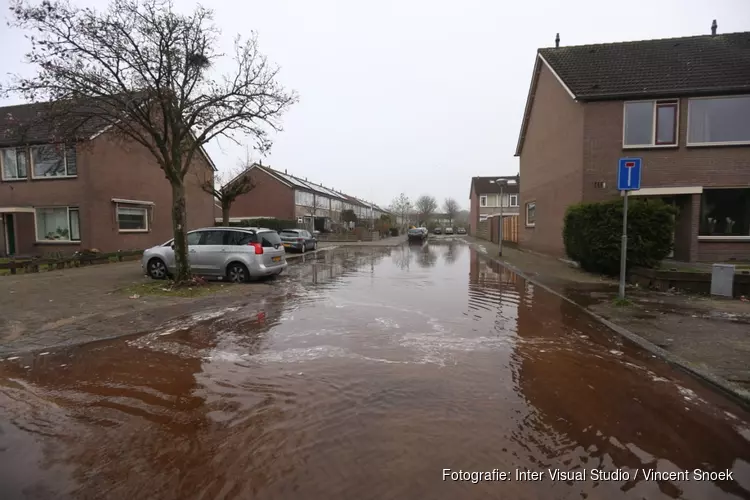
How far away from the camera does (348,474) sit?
2896 millimetres

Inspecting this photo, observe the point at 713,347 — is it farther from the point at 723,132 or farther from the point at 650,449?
the point at 723,132

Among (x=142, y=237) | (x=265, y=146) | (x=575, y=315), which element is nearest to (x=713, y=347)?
(x=575, y=315)

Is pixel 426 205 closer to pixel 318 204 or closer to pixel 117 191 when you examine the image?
pixel 318 204

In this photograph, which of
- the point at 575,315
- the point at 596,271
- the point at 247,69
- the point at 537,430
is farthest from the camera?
the point at 596,271

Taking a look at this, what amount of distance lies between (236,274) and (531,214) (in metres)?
17.9

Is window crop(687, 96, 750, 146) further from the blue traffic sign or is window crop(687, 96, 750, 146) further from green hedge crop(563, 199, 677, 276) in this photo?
the blue traffic sign

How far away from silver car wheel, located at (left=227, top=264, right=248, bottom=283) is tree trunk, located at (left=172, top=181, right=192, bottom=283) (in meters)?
1.28

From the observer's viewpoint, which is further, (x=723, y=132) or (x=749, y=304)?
(x=723, y=132)

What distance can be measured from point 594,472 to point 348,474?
5.83 feet

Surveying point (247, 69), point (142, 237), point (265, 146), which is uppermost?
point (247, 69)

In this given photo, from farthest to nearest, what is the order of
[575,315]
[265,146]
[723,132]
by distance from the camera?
[723,132], [265,146], [575,315]

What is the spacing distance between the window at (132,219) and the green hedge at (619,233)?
20.9 metres

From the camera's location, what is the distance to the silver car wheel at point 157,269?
12.4m

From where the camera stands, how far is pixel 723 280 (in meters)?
9.15
